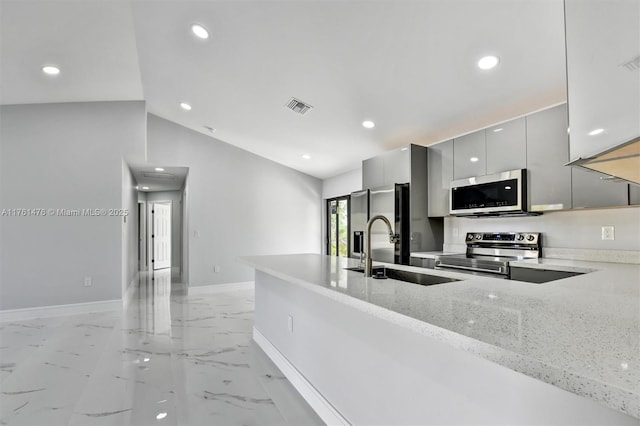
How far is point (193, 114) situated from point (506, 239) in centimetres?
435

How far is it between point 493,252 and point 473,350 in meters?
2.89

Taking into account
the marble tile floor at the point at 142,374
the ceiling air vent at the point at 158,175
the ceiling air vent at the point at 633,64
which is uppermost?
the ceiling air vent at the point at 158,175

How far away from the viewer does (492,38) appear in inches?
82.5

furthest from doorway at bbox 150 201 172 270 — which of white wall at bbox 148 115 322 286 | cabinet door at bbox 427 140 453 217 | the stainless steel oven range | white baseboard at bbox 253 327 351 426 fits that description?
the stainless steel oven range

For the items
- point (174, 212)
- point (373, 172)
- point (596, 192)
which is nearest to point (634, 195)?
point (596, 192)

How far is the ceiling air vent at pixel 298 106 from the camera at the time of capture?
347 centimetres

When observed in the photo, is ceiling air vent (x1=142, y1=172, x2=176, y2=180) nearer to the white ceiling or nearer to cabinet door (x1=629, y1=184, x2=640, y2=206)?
the white ceiling

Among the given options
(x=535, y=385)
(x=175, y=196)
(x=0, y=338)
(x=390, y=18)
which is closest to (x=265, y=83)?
(x=390, y=18)

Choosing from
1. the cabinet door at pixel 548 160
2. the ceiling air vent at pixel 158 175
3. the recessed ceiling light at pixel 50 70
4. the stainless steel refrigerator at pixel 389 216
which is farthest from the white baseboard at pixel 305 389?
the ceiling air vent at pixel 158 175

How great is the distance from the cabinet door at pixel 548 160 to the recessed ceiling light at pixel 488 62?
0.72 metres

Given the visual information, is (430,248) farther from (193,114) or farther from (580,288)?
(193,114)

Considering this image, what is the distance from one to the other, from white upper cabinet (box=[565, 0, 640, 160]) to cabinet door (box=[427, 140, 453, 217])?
260 cm

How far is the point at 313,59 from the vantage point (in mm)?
2693

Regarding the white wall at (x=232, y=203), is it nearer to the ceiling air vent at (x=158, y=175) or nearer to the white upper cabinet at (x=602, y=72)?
the ceiling air vent at (x=158, y=175)
